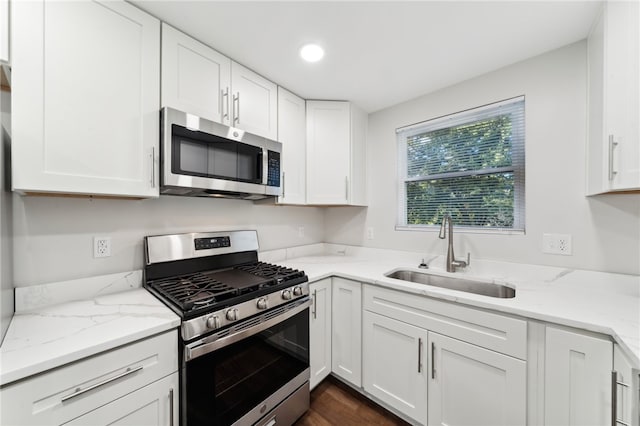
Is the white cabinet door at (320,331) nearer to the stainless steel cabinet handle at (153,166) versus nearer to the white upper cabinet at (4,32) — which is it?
the stainless steel cabinet handle at (153,166)

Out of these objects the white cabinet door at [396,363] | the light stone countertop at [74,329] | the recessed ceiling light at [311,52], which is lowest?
the white cabinet door at [396,363]

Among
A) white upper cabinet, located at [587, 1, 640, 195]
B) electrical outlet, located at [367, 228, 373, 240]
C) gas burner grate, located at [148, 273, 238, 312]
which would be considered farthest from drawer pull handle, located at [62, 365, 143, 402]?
white upper cabinet, located at [587, 1, 640, 195]

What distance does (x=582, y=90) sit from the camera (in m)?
1.50

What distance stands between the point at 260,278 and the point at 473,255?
5.24 feet

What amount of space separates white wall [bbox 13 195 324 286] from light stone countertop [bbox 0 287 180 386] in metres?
0.18

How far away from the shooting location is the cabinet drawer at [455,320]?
1.18 m

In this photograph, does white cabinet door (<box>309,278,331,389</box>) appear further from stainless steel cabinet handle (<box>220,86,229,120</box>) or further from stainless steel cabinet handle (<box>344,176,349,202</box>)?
stainless steel cabinet handle (<box>220,86,229,120</box>)

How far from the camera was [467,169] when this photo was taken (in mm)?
1987

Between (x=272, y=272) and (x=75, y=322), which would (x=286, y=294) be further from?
(x=75, y=322)

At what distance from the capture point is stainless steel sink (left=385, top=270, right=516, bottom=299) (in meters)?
1.65

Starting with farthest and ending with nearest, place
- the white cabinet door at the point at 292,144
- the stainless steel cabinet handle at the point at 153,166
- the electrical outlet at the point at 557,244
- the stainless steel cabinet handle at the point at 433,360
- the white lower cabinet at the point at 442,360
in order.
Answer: the white cabinet door at the point at 292,144
the electrical outlet at the point at 557,244
the stainless steel cabinet handle at the point at 433,360
the stainless steel cabinet handle at the point at 153,166
the white lower cabinet at the point at 442,360

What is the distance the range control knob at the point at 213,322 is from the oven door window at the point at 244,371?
5.1 inches

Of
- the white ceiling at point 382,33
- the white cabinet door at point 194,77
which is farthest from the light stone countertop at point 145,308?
the white ceiling at point 382,33

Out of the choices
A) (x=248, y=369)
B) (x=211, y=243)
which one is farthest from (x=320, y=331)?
(x=211, y=243)
